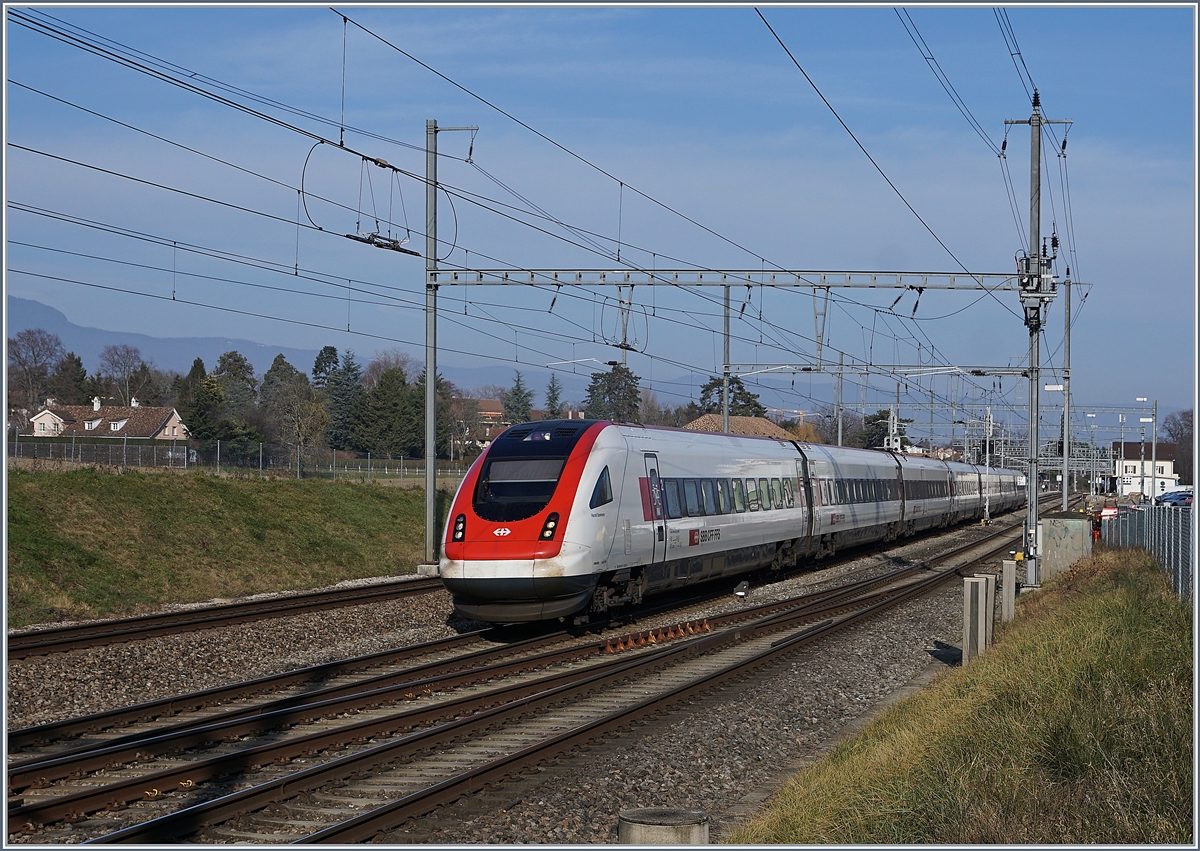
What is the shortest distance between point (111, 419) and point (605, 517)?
7515 cm

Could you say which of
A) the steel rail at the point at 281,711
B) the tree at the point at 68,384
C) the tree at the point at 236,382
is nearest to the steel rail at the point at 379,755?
the steel rail at the point at 281,711

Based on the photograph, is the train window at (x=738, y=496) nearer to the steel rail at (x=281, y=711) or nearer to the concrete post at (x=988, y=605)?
the steel rail at (x=281, y=711)

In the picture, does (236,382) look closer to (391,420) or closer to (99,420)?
(99,420)

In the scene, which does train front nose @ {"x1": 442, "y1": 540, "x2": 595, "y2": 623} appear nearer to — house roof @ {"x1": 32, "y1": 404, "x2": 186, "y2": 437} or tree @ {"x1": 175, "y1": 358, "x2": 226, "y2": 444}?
tree @ {"x1": 175, "y1": 358, "x2": 226, "y2": 444}

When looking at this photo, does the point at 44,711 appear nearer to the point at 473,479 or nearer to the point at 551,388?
the point at 473,479

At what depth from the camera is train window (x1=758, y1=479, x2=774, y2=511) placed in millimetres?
23953

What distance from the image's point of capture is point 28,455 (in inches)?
1150

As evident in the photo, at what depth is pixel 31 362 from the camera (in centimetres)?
9294

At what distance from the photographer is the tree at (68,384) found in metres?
92.2

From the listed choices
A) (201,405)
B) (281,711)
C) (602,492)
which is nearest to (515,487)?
(602,492)

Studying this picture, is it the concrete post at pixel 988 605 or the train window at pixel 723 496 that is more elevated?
the train window at pixel 723 496

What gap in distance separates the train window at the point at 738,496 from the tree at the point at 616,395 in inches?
1797

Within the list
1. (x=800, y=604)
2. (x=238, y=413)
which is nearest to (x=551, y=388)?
(x=238, y=413)

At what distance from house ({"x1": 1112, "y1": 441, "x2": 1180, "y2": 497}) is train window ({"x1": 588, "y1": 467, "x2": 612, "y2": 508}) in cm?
4499
